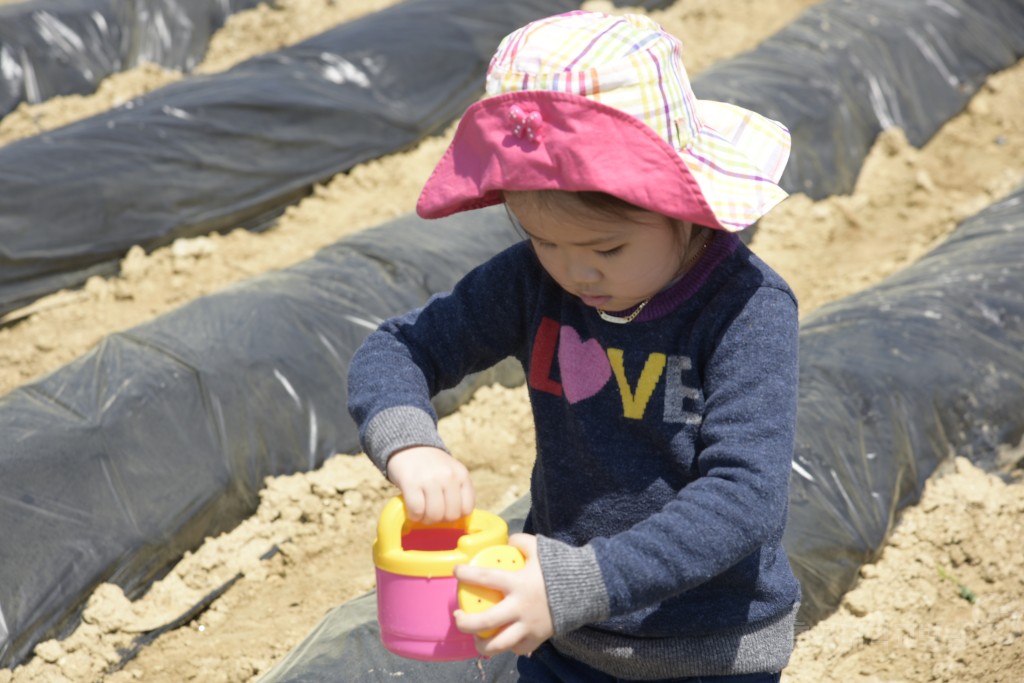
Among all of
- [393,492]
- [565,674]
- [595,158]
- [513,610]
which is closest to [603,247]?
[595,158]

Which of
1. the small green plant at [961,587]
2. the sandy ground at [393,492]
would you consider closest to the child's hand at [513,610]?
the sandy ground at [393,492]

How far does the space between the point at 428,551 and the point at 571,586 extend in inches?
12.1

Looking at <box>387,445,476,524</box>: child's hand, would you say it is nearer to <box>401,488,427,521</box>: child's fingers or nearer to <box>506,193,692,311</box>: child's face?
<box>401,488,427,521</box>: child's fingers

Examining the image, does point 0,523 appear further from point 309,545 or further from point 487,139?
point 487,139

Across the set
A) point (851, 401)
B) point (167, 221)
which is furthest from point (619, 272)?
point (167, 221)

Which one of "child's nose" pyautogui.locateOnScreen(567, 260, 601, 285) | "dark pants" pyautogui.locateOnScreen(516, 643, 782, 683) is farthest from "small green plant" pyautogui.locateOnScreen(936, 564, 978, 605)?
"child's nose" pyautogui.locateOnScreen(567, 260, 601, 285)

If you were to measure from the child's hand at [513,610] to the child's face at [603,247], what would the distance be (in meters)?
0.39

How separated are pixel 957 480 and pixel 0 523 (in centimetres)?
268

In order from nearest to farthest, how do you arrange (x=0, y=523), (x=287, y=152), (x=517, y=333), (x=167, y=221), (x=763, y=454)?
(x=763, y=454), (x=517, y=333), (x=0, y=523), (x=167, y=221), (x=287, y=152)

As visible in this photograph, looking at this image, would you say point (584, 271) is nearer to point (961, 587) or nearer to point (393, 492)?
point (961, 587)

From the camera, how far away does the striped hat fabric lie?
143cm

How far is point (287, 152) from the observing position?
18.9 feet

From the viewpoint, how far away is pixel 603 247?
153cm

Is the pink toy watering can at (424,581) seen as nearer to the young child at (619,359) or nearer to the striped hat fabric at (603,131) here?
the young child at (619,359)
